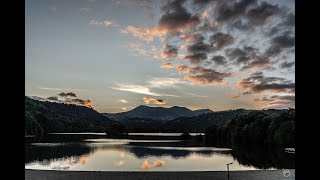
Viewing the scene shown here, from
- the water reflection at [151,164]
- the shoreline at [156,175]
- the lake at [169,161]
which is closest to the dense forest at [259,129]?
the lake at [169,161]

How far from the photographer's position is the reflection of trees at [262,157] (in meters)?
26.5

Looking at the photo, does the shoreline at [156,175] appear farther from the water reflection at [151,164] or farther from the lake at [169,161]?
the water reflection at [151,164]

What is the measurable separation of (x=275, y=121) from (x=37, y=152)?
22416mm

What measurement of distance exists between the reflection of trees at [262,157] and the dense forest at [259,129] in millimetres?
1692

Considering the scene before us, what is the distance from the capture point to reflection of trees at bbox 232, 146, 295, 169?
26.5 metres

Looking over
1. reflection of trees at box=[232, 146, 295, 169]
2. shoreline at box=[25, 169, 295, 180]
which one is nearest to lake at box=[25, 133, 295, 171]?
reflection of trees at box=[232, 146, 295, 169]

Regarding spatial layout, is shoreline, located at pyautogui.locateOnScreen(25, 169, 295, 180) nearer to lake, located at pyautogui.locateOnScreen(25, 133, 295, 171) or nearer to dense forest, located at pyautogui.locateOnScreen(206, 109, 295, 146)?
lake, located at pyautogui.locateOnScreen(25, 133, 295, 171)

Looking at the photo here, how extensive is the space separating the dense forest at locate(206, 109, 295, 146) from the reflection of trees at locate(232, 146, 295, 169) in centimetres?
169

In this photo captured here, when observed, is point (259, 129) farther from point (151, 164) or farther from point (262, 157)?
point (151, 164)
